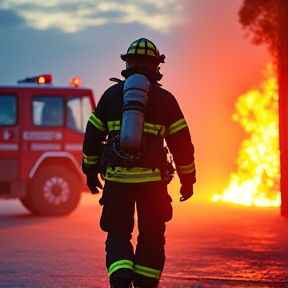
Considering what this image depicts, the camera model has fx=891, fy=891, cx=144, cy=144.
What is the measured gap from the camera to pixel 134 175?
580 cm

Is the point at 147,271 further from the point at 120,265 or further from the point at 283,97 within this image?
the point at 283,97

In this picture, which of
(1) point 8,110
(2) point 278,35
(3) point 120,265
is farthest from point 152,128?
(1) point 8,110

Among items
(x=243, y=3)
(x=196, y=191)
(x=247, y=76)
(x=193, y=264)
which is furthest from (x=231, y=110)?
(x=193, y=264)

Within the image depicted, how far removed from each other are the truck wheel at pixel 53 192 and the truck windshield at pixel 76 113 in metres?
0.82

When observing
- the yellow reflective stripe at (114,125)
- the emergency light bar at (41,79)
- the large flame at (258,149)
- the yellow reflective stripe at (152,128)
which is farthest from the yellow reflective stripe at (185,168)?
the large flame at (258,149)

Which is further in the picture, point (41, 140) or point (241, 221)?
point (41, 140)

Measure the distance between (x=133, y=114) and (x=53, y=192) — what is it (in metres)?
9.51

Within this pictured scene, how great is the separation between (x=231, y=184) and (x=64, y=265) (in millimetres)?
15339

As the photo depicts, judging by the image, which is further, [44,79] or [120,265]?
[44,79]

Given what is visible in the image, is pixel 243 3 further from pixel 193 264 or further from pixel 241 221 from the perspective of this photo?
pixel 193 264

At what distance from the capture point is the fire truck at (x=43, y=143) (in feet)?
49.2

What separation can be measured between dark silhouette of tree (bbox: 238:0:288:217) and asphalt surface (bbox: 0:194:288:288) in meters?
0.97

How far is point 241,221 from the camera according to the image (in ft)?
43.6

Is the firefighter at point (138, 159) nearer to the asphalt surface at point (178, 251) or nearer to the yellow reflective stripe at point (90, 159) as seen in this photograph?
the yellow reflective stripe at point (90, 159)
